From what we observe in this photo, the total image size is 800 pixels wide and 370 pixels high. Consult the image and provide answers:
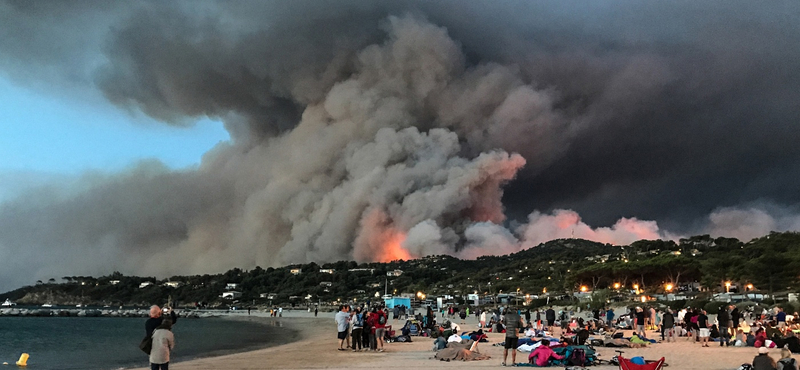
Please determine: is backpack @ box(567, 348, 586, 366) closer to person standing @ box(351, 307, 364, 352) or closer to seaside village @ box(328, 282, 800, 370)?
seaside village @ box(328, 282, 800, 370)

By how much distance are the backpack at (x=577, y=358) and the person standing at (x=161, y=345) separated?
7610 millimetres

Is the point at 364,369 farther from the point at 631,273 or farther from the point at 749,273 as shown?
the point at 631,273

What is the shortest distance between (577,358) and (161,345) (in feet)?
25.7

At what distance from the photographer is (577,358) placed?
39.8 feet

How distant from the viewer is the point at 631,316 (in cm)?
2619

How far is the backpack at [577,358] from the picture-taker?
1206 cm

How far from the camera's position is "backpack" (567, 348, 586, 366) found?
12.1m

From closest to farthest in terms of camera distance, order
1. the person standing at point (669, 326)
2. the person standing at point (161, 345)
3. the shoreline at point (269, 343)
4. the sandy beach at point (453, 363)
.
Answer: the person standing at point (161, 345)
the sandy beach at point (453, 363)
the shoreline at point (269, 343)
the person standing at point (669, 326)

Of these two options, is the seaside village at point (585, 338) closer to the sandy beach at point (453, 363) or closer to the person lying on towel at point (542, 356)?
the person lying on towel at point (542, 356)

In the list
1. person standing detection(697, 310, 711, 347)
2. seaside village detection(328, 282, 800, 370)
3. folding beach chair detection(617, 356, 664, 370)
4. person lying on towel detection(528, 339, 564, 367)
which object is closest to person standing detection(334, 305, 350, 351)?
seaside village detection(328, 282, 800, 370)

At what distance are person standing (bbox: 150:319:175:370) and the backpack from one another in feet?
25.0

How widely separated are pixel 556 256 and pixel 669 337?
80269 mm

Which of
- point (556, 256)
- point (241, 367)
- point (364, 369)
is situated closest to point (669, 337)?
point (364, 369)

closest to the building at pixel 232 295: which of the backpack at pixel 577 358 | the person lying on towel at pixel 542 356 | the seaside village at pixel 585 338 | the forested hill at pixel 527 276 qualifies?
the forested hill at pixel 527 276
